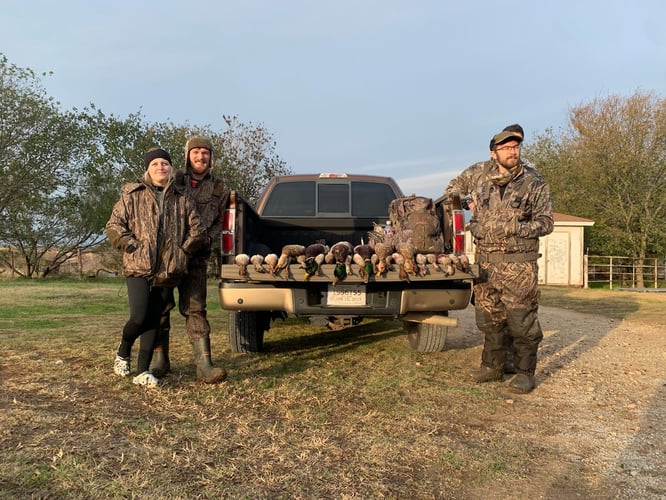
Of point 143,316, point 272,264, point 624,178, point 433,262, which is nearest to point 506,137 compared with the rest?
point 433,262

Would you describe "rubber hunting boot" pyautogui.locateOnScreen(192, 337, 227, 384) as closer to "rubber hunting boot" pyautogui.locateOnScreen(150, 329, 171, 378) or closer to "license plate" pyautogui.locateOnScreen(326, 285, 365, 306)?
"rubber hunting boot" pyautogui.locateOnScreen(150, 329, 171, 378)

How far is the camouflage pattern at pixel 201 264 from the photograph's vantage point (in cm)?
391

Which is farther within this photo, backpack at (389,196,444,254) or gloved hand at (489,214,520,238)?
backpack at (389,196,444,254)

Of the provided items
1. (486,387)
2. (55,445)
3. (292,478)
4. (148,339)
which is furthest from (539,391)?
(55,445)

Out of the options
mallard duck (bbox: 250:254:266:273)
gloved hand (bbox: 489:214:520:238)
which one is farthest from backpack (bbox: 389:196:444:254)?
mallard duck (bbox: 250:254:266:273)

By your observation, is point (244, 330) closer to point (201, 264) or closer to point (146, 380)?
point (201, 264)

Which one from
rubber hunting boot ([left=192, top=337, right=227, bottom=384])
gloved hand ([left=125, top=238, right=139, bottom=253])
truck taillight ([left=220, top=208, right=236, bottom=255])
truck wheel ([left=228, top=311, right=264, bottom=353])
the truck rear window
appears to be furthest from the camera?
the truck rear window

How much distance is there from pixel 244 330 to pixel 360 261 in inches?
62.0

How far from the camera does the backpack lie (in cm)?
446

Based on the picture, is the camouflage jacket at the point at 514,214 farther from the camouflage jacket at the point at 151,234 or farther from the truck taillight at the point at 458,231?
the camouflage jacket at the point at 151,234

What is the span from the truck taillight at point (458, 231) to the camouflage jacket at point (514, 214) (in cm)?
16

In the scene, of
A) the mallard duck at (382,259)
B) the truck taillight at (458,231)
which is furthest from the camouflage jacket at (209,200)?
the truck taillight at (458,231)

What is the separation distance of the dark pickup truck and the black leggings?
0.52 metres

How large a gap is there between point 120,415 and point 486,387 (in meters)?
2.80
